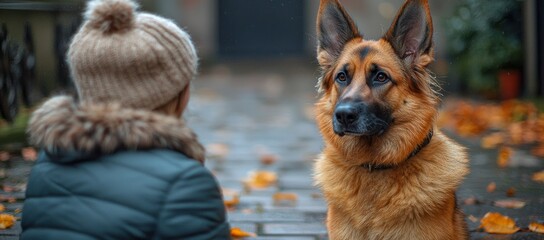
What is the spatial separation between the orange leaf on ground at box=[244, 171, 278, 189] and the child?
3645mm

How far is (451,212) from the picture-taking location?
12.0ft

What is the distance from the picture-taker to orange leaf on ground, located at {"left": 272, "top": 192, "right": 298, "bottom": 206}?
561 cm

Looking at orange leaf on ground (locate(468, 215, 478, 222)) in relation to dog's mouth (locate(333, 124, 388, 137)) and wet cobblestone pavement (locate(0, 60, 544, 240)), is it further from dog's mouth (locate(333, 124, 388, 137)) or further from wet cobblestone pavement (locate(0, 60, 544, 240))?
dog's mouth (locate(333, 124, 388, 137))

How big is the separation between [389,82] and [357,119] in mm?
289

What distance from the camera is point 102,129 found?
2363 millimetres

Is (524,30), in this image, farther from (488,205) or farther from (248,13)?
(248,13)

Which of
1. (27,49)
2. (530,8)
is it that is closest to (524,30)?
(530,8)

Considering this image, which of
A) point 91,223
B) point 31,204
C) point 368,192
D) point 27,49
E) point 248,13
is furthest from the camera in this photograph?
point 248,13

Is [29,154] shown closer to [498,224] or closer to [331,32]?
[331,32]

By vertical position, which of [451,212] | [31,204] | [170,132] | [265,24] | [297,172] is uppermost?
[170,132]

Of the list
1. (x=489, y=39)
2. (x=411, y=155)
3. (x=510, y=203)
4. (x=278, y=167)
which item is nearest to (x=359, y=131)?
(x=411, y=155)

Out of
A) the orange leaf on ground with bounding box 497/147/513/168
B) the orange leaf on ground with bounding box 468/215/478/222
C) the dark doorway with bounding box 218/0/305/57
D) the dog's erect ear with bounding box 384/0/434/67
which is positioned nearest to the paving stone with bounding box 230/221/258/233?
the orange leaf on ground with bounding box 468/215/478/222

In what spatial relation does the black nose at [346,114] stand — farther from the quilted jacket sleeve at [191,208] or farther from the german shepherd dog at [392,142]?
the quilted jacket sleeve at [191,208]

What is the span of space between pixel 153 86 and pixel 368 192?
1.48 meters
